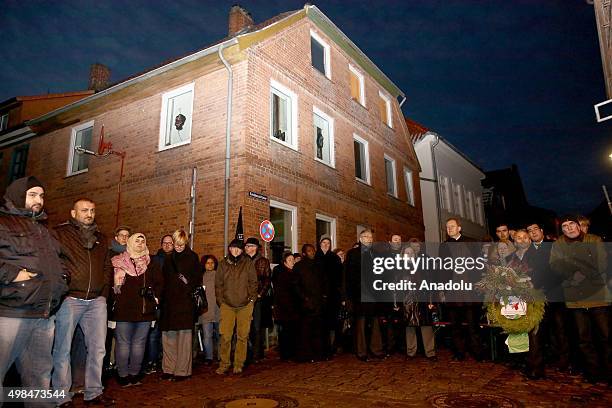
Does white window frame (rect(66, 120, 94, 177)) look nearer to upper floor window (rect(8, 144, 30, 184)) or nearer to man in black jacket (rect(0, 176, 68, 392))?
upper floor window (rect(8, 144, 30, 184))

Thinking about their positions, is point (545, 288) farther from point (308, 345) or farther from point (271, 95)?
point (271, 95)

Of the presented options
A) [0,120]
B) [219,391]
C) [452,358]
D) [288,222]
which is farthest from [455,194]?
[0,120]

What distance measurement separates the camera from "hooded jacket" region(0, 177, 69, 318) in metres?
3.22

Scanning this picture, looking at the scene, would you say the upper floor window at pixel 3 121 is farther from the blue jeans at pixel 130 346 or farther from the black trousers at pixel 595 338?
the black trousers at pixel 595 338

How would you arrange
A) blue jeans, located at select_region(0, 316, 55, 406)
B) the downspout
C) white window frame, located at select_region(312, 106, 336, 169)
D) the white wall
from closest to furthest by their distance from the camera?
blue jeans, located at select_region(0, 316, 55, 406) → white window frame, located at select_region(312, 106, 336, 169) → the downspout → the white wall

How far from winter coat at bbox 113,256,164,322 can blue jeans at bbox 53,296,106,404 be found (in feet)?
2.01

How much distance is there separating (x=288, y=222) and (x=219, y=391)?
6.28 metres

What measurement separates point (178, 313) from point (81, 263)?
1.72 m

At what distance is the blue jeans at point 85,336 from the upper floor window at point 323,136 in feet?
28.9

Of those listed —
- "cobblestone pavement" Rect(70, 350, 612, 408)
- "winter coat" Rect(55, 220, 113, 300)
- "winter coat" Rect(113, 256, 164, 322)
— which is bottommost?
"cobblestone pavement" Rect(70, 350, 612, 408)

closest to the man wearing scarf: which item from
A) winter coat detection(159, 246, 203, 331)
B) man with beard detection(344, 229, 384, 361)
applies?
winter coat detection(159, 246, 203, 331)

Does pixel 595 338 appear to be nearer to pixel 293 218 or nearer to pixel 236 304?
pixel 236 304

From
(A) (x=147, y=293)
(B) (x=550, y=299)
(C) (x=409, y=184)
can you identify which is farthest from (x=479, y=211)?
(A) (x=147, y=293)

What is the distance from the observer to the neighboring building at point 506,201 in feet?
93.8
